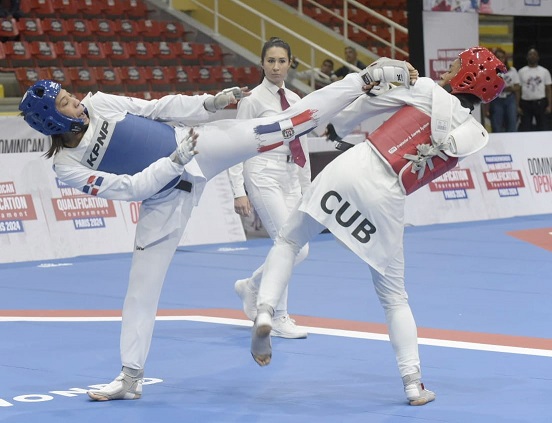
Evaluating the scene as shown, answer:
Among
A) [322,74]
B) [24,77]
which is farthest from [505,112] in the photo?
[24,77]

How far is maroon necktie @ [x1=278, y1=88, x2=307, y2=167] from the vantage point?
25.6 ft

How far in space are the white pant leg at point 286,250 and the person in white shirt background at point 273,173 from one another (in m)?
1.86

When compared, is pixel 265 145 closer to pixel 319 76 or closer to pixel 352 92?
pixel 352 92

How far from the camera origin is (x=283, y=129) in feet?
21.2

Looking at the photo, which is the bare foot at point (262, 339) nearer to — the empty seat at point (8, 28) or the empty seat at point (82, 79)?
the empty seat at point (82, 79)

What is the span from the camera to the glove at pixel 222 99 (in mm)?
6465

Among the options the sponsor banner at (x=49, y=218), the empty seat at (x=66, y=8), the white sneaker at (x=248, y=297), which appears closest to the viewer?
the white sneaker at (x=248, y=297)

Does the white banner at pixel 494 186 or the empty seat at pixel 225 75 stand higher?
the empty seat at pixel 225 75

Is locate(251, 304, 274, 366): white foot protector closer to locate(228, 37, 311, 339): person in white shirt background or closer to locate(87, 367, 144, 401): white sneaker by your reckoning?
locate(87, 367, 144, 401): white sneaker

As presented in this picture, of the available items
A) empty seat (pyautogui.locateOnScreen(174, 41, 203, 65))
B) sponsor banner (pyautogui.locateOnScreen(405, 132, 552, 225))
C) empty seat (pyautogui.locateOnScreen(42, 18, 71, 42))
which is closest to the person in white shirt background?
sponsor banner (pyautogui.locateOnScreen(405, 132, 552, 225))

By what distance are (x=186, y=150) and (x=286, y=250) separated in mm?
823

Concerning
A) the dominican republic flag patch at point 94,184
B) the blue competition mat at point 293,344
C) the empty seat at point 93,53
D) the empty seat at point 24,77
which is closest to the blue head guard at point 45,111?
the dominican republic flag patch at point 94,184

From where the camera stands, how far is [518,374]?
22.1 feet

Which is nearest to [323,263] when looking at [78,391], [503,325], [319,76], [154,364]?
[503,325]
